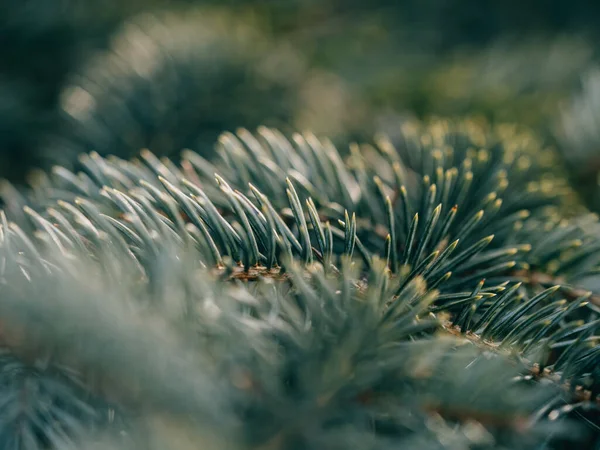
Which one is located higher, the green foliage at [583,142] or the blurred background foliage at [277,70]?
the blurred background foliage at [277,70]

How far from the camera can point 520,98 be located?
483 millimetres

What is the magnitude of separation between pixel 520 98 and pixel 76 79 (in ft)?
1.22

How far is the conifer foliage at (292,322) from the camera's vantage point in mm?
172

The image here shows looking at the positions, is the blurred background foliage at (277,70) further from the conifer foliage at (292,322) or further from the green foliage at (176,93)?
the conifer foliage at (292,322)

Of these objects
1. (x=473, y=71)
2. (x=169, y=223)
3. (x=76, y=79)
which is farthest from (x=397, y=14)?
(x=169, y=223)

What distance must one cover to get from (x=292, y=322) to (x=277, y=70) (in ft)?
1.03

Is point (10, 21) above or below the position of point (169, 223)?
above

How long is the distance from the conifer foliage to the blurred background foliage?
0.44 feet

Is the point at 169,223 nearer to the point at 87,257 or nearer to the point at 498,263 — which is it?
the point at 87,257

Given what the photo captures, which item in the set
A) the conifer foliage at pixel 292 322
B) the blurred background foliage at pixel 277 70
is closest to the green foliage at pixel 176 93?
the blurred background foliage at pixel 277 70

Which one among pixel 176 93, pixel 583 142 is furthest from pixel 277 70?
pixel 583 142

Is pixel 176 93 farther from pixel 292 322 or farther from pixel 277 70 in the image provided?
pixel 292 322

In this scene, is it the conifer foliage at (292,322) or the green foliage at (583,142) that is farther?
the green foliage at (583,142)

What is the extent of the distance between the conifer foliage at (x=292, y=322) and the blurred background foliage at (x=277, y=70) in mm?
135
